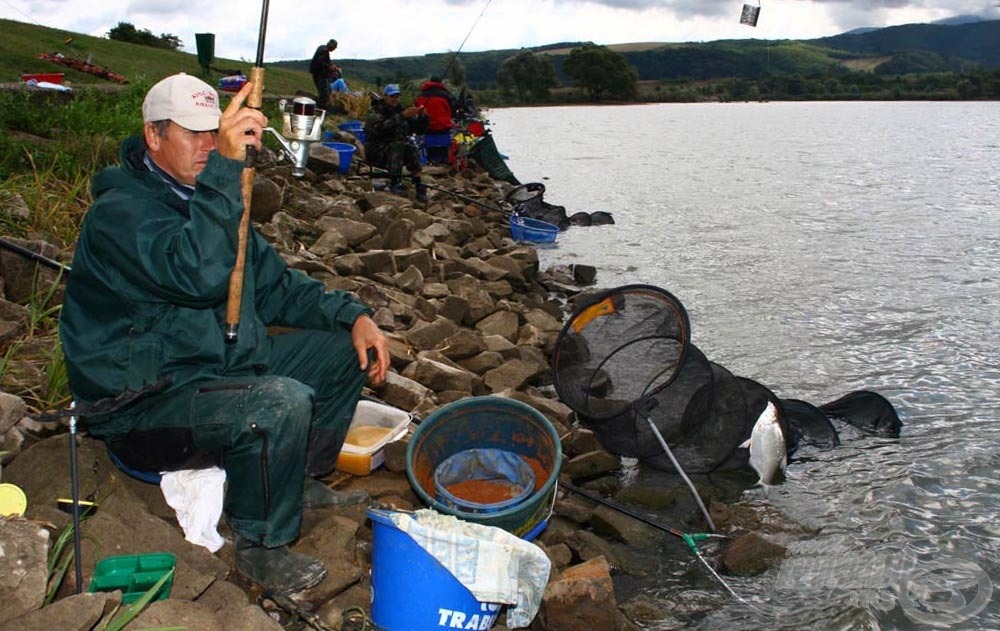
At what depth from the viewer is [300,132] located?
3947 millimetres

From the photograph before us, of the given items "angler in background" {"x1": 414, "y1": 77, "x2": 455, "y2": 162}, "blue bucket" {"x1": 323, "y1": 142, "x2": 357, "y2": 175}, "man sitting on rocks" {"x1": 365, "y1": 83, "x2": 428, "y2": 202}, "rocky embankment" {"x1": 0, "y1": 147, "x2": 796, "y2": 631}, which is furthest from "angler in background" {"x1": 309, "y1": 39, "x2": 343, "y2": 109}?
"rocky embankment" {"x1": 0, "y1": 147, "x2": 796, "y2": 631}

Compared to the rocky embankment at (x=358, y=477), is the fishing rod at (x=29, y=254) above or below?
above

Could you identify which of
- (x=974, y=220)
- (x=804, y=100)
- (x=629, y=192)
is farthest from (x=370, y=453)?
(x=804, y=100)

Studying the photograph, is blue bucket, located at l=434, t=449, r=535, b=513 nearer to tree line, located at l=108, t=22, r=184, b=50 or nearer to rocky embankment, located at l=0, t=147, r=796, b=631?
rocky embankment, located at l=0, t=147, r=796, b=631

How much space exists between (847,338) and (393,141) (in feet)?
24.2

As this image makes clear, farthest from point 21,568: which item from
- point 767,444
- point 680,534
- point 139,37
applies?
point 139,37

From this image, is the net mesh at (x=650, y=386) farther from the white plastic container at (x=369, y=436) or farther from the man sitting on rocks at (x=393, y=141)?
the man sitting on rocks at (x=393, y=141)

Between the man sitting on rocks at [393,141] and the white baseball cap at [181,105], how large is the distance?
965cm

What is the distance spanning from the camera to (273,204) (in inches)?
333

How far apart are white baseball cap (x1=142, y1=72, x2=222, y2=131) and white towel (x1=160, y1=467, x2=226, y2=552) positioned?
130 centimetres

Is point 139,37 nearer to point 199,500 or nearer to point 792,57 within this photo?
point 199,500

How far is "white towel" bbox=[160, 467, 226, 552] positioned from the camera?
312cm

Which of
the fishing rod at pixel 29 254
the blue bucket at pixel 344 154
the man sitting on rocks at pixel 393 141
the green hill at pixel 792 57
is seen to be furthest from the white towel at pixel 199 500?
the green hill at pixel 792 57

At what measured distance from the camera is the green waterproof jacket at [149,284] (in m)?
2.81
